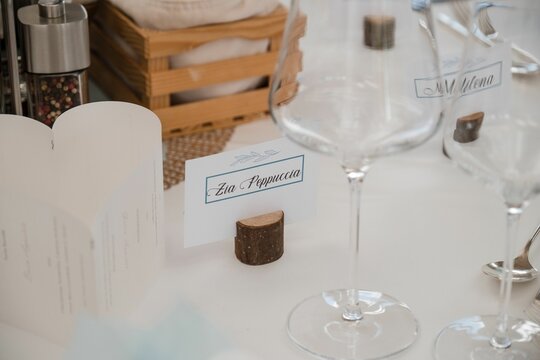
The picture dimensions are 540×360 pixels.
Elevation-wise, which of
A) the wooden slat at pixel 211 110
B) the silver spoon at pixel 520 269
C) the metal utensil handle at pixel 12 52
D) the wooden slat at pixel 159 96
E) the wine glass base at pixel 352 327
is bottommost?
the wine glass base at pixel 352 327

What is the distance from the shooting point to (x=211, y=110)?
45.8 inches

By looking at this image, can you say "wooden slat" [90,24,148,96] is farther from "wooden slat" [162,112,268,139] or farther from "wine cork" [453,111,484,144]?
"wine cork" [453,111,484,144]

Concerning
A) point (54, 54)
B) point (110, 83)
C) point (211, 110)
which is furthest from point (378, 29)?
point (110, 83)

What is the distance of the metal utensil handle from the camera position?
0.95 metres

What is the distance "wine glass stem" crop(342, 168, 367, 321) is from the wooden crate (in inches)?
16.2

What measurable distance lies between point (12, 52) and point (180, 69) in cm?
22

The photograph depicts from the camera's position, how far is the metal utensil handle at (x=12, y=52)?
0.95 m

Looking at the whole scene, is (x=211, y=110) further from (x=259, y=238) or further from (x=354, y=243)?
(x=354, y=243)

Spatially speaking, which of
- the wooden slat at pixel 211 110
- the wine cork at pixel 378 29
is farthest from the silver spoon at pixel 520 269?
the wooden slat at pixel 211 110

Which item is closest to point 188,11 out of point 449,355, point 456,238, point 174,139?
point 174,139

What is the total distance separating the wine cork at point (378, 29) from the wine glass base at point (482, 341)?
26 centimetres

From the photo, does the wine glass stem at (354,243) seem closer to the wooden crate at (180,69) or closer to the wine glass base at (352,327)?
the wine glass base at (352,327)

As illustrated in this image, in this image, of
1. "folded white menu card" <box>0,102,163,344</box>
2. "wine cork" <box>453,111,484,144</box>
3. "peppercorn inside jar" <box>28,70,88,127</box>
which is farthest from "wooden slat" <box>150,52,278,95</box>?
"wine cork" <box>453,111,484,144</box>

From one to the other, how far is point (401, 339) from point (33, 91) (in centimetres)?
49
